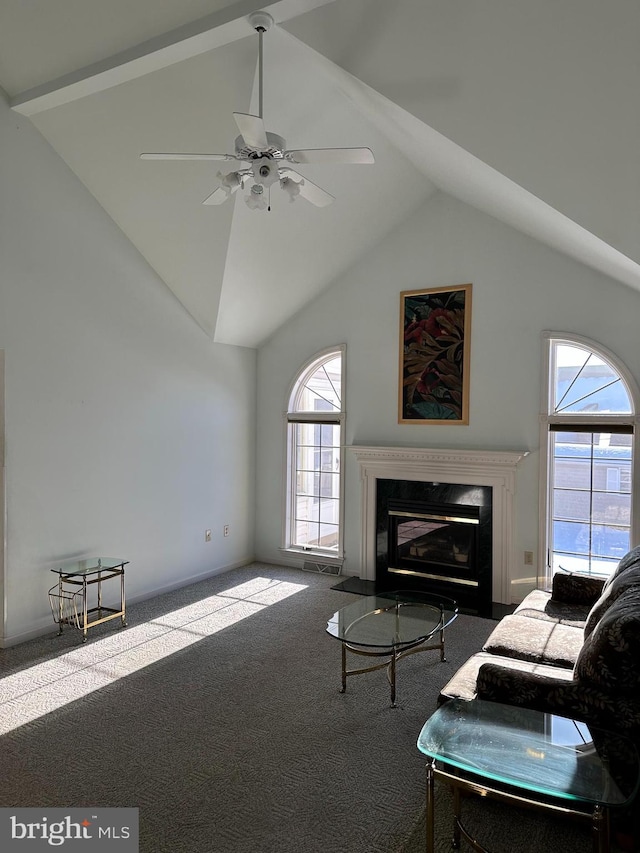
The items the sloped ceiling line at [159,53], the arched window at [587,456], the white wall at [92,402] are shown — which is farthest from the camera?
the arched window at [587,456]

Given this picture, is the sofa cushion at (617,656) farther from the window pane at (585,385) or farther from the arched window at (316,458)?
the arched window at (316,458)

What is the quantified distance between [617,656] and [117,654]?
328 cm

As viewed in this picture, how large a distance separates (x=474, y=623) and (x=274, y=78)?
4.20m

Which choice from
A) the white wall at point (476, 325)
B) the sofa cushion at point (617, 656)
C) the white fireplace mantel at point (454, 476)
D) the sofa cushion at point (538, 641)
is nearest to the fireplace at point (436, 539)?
the white fireplace mantel at point (454, 476)

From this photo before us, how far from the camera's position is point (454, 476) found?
5.52m

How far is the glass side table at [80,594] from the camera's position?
14.7 ft

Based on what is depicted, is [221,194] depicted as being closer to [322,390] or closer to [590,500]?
[322,390]

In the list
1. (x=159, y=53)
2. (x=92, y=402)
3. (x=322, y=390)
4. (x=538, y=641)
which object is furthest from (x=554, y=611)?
(x=159, y=53)

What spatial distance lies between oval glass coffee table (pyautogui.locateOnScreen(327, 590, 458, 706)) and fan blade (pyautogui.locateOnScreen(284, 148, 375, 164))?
2608 millimetres

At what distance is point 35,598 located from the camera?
14.6ft

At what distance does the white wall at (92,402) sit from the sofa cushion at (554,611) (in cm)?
325

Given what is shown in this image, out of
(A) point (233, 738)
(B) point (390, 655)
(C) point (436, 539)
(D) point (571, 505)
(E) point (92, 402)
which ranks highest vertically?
(E) point (92, 402)

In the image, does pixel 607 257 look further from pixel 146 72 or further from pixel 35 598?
pixel 35 598

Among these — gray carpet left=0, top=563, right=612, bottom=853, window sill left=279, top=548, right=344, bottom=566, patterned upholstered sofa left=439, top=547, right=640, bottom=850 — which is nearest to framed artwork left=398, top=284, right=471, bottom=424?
window sill left=279, top=548, right=344, bottom=566
